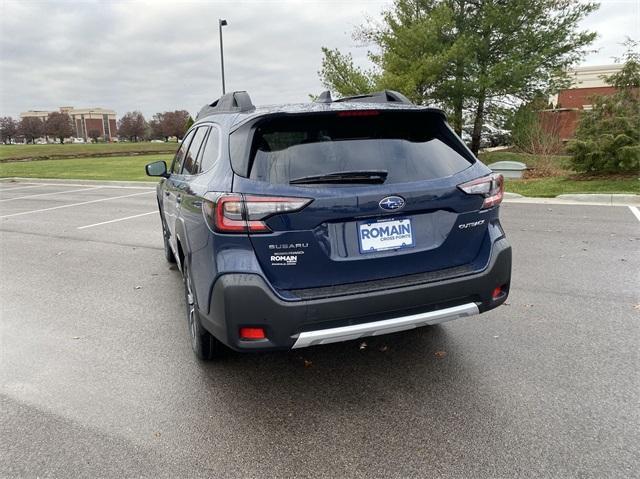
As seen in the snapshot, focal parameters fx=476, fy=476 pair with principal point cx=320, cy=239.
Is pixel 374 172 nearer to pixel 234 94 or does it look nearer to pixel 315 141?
pixel 315 141

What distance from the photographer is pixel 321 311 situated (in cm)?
259

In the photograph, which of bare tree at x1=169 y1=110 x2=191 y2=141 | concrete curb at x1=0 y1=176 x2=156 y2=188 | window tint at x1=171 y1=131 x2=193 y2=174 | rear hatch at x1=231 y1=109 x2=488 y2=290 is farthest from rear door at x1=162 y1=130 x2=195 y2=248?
bare tree at x1=169 y1=110 x2=191 y2=141

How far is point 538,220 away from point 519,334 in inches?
220

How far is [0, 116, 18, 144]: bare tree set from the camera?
100 metres

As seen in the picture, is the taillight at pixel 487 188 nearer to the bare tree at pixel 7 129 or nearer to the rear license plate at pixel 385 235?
the rear license plate at pixel 385 235

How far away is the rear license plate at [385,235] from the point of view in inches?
104

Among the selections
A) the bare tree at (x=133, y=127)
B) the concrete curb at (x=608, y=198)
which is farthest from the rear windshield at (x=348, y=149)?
the bare tree at (x=133, y=127)

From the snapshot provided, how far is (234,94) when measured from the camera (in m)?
3.53

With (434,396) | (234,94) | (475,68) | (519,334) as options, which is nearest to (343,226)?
(434,396)

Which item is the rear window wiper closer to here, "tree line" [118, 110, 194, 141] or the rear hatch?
the rear hatch

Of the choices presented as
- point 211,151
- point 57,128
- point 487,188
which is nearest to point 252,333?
point 211,151

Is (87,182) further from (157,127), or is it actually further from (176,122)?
(157,127)

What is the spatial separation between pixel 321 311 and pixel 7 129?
12037 centimetres

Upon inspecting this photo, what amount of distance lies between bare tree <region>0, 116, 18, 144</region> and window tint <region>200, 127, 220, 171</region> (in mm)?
118601
